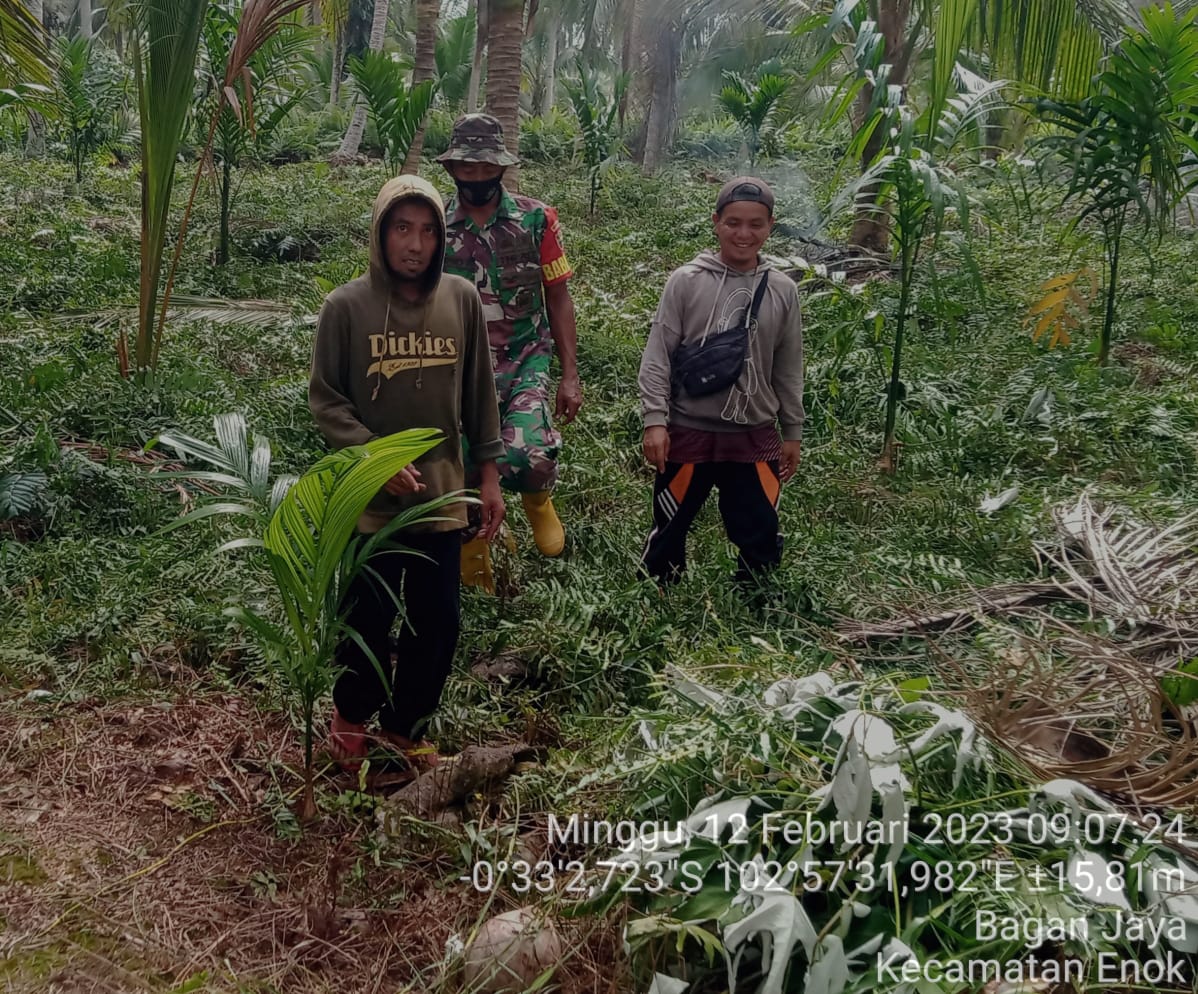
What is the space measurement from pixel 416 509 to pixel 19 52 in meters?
4.13

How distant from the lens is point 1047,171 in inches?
301

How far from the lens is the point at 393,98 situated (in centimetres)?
934

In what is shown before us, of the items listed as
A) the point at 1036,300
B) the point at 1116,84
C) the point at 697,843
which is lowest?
the point at 697,843

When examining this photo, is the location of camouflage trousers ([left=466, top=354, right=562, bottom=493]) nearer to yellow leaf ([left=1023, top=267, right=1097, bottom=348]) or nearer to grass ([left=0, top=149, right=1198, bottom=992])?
grass ([left=0, top=149, right=1198, bottom=992])

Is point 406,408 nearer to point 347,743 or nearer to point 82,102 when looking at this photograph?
point 347,743

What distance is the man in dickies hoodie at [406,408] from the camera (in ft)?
8.80

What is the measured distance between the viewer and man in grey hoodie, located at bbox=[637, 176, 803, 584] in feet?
12.0

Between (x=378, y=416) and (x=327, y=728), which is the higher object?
(x=378, y=416)

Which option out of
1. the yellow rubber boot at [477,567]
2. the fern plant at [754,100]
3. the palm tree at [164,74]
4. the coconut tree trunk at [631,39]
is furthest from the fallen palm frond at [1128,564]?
the coconut tree trunk at [631,39]

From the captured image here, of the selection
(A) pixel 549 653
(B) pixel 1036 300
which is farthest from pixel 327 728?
(B) pixel 1036 300

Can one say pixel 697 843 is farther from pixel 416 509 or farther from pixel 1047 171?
pixel 1047 171

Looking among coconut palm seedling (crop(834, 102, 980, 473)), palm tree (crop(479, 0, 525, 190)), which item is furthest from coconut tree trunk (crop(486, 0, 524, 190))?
coconut palm seedling (crop(834, 102, 980, 473))

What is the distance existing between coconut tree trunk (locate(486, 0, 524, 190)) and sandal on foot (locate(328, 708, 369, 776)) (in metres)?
4.99

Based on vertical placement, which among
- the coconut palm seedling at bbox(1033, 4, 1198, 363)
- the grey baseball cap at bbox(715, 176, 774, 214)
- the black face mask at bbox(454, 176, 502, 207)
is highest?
the coconut palm seedling at bbox(1033, 4, 1198, 363)
